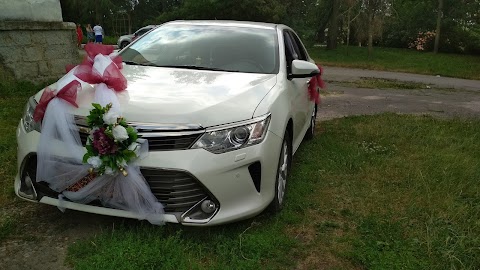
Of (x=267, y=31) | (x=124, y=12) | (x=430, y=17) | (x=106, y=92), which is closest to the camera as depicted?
(x=106, y=92)

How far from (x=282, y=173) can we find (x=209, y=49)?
1.45 meters

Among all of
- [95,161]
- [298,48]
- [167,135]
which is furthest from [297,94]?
[95,161]

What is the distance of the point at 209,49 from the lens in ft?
13.5

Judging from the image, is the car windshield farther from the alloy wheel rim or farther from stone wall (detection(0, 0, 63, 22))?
stone wall (detection(0, 0, 63, 22))

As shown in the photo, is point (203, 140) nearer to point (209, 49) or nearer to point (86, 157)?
point (86, 157)

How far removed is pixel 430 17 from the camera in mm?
27812

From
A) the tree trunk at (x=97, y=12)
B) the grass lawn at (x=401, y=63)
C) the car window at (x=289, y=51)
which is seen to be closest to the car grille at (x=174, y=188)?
the car window at (x=289, y=51)

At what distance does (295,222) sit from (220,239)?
0.67 m

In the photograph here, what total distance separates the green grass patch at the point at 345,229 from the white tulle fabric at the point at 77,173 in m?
0.27

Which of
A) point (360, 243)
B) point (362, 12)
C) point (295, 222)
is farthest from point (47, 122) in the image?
point (362, 12)

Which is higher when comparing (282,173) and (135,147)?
(135,147)

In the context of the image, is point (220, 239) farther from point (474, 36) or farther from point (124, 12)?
point (124, 12)

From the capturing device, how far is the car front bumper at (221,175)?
8.71ft

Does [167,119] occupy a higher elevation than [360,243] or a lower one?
higher
